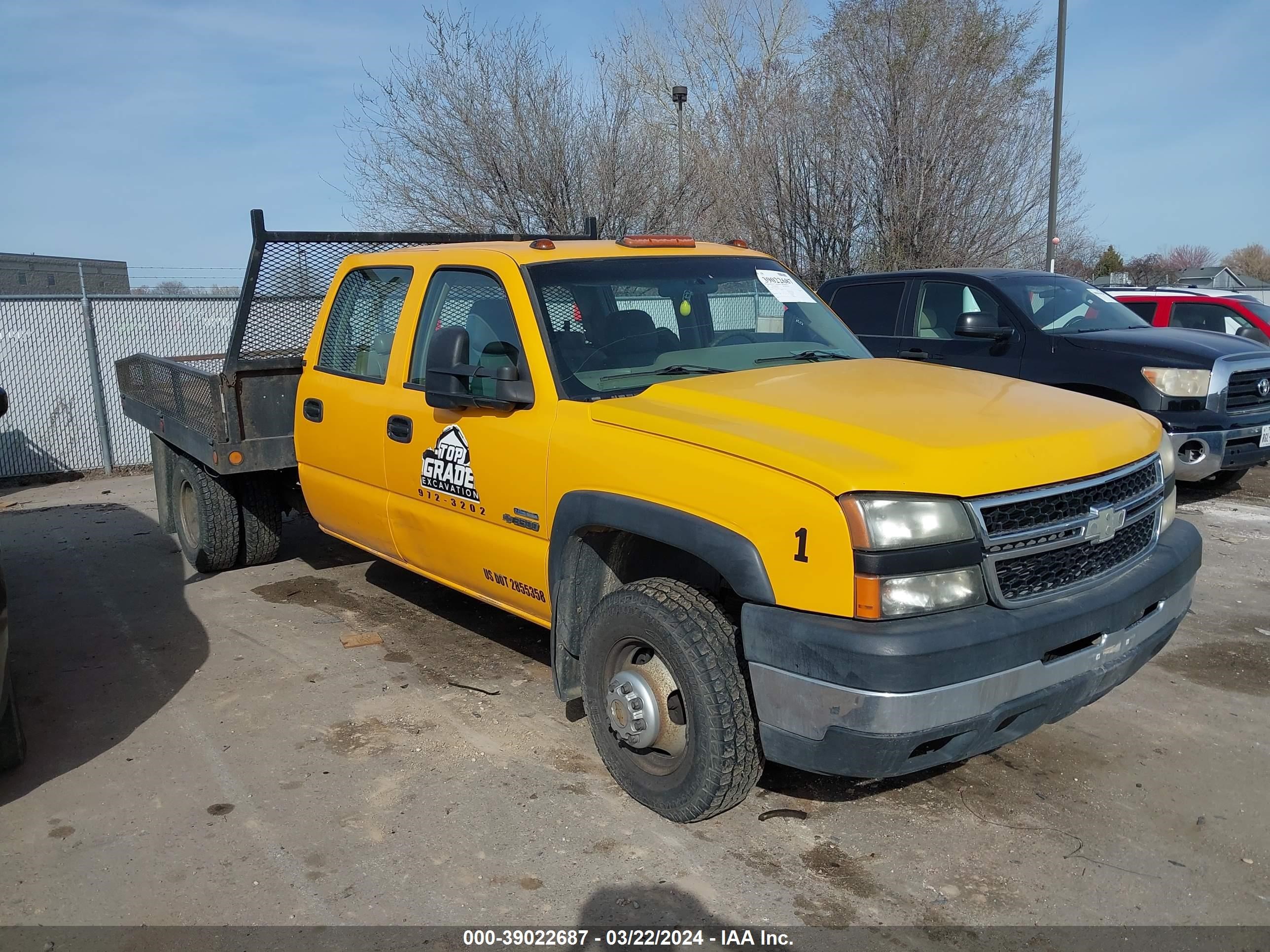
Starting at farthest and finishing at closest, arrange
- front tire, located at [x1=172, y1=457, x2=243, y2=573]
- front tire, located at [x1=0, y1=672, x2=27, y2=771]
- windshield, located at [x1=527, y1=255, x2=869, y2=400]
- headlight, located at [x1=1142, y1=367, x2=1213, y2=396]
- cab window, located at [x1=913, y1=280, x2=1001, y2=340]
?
1. cab window, located at [x1=913, y1=280, x2=1001, y2=340]
2. headlight, located at [x1=1142, y1=367, x2=1213, y2=396]
3. front tire, located at [x1=172, y1=457, x2=243, y2=573]
4. windshield, located at [x1=527, y1=255, x2=869, y2=400]
5. front tire, located at [x1=0, y1=672, x2=27, y2=771]

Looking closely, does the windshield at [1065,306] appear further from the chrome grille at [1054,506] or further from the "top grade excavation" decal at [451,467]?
the "top grade excavation" decal at [451,467]

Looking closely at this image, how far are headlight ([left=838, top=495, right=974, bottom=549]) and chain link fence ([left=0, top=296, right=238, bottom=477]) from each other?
9.98 m

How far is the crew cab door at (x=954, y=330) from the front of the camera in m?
8.41

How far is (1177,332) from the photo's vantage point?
876 centimetres

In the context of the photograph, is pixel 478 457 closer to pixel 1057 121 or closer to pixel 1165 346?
pixel 1165 346

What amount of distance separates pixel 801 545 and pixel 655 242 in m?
2.23

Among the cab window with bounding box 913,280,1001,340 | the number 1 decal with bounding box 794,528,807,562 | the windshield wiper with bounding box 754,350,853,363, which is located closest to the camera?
the number 1 decal with bounding box 794,528,807,562

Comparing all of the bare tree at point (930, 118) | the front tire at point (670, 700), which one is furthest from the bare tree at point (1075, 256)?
the front tire at point (670, 700)

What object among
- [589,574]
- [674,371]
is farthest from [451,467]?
[674,371]

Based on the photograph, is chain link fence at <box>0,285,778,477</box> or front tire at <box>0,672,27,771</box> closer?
front tire at <box>0,672,27,771</box>

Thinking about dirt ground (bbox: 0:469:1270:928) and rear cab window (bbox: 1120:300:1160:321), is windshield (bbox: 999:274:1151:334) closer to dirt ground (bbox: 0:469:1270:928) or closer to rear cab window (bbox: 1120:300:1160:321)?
rear cab window (bbox: 1120:300:1160:321)

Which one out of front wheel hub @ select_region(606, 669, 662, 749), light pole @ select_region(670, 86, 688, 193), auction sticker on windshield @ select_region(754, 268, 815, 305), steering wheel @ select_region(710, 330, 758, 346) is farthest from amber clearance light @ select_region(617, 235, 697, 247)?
light pole @ select_region(670, 86, 688, 193)

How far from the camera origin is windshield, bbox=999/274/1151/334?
27.8ft

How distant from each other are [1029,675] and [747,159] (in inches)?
657
